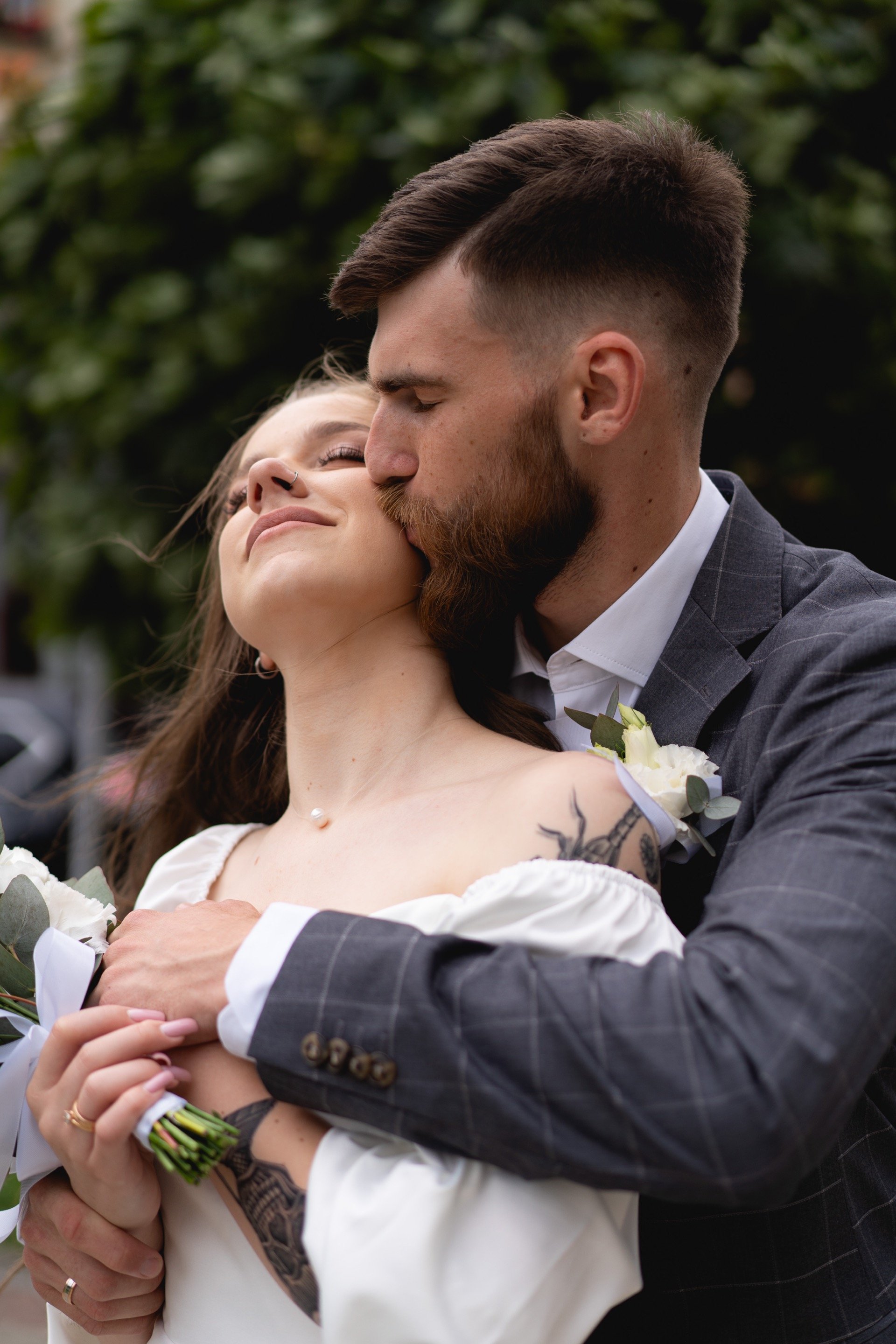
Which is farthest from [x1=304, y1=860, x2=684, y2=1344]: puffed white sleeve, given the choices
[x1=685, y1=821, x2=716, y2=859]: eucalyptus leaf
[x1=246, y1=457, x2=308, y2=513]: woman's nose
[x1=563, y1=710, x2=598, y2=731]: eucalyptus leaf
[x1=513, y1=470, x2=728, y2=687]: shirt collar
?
[x1=246, y1=457, x2=308, y2=513]: woman's nose

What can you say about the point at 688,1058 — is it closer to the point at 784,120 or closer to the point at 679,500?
the point at 679,500

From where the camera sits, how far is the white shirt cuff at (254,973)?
1733 millimetres

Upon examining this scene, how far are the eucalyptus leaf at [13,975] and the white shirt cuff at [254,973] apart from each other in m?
0.45

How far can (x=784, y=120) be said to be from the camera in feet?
11.8

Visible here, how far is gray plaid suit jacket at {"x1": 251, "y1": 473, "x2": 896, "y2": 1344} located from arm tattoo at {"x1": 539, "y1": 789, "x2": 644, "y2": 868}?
0.53 feet

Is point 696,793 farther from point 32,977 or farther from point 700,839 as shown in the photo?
point 32,977

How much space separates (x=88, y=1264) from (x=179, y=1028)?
475 millimetres

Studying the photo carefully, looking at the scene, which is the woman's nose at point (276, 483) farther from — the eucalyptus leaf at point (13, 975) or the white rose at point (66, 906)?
the eucalyptus leaf at point (13, 975)

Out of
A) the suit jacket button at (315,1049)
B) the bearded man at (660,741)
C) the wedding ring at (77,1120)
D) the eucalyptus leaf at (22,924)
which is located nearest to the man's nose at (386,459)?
the bearded man at (660,741)

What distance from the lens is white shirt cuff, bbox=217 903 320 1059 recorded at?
173cm

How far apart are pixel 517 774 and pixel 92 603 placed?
3.29 meters

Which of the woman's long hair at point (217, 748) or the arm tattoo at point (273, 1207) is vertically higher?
the arm tattoo at point (273, 1207)

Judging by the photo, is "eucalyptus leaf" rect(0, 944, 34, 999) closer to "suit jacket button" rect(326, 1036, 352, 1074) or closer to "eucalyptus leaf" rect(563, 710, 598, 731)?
"suit jacket button" rect(326, 1036, 352, 1074)

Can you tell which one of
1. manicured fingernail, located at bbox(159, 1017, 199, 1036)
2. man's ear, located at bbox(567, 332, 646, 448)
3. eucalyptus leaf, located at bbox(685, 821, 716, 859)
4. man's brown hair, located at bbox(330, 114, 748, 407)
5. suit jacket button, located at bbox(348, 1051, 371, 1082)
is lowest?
manicured fingernail, located at bbox(159, 1017, 199, 1036)
